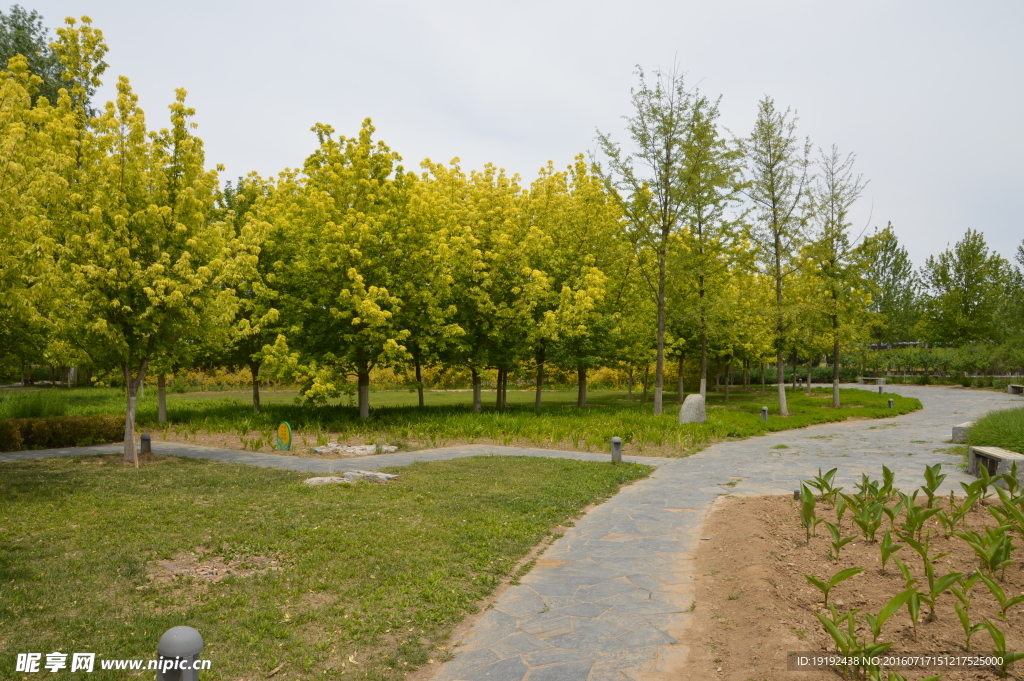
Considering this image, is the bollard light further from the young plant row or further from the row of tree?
the row of tree

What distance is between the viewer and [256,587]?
221 inches

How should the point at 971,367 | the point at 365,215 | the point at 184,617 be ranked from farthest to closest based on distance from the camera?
the point at 971,367 < the point at 365,215 < the point at 184,617

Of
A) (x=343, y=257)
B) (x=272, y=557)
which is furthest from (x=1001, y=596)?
(x=343, y=257)

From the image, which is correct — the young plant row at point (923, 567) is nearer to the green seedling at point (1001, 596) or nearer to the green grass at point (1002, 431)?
the green seedling at point (1001, 596)

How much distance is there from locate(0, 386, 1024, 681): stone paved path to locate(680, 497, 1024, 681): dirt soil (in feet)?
0.80

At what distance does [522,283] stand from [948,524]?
16.2 metres

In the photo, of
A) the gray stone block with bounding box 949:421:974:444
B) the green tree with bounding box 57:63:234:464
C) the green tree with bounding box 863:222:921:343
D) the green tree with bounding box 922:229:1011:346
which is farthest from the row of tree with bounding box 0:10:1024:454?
the green tree with bounding box 863:222:921:343

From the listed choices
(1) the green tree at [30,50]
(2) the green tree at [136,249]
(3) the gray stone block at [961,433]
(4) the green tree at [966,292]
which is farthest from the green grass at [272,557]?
(4) the green tree at [966,292]

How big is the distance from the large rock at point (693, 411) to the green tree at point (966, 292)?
1728 inches

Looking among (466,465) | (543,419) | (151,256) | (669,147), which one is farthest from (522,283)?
(151,256)

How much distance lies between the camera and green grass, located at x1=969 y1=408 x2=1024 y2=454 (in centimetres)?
1144

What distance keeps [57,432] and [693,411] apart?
17.0 m

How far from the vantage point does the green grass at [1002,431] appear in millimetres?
11438

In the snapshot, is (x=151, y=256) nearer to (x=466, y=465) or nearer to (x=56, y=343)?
(x=56, y=343)
